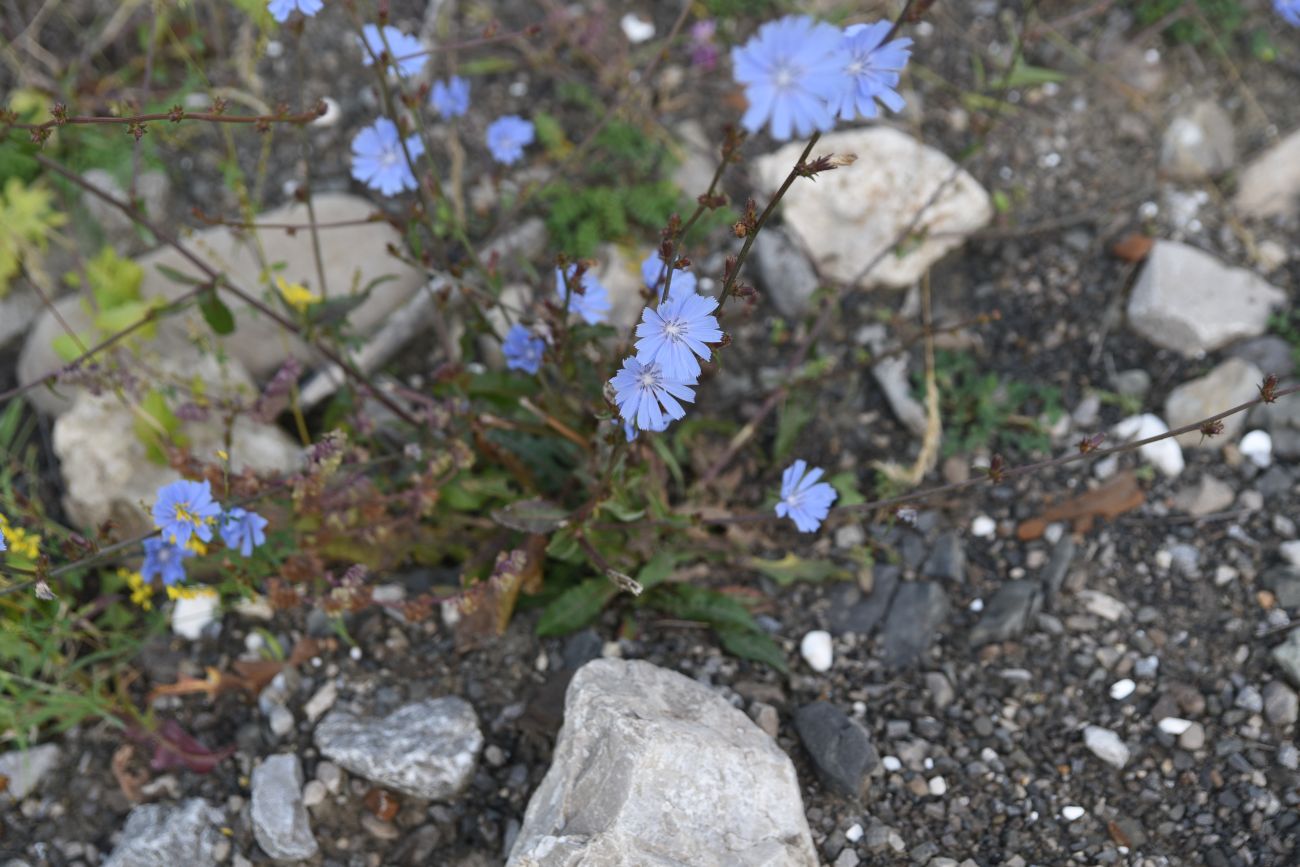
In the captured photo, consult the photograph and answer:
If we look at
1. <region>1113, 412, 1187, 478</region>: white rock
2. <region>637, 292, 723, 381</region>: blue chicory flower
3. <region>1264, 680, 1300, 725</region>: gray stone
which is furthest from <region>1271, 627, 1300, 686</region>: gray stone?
<region>637, 292, 723, 381</region>: blue chicory flower

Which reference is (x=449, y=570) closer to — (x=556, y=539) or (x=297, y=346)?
(x=556, y=539)

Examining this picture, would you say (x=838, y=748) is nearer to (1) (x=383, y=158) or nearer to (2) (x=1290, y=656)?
(2) (x=1290, y=656)

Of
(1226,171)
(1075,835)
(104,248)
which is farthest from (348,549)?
(1226,171)

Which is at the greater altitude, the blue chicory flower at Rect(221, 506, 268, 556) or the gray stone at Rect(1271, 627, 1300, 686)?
the gray stone at Rect(1271, 627, 1300, 686)

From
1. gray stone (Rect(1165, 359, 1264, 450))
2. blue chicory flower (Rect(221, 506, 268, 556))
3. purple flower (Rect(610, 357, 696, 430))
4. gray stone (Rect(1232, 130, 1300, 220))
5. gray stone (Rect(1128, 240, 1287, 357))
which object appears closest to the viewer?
purple flower (Rect(610, 357, 696, 430))

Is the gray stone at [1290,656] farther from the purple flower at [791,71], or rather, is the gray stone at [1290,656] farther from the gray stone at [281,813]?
the gray stone at [281,813]

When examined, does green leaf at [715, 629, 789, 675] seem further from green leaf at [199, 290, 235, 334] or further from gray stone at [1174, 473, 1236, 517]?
green leaf at [199, 290, 235, 334]
